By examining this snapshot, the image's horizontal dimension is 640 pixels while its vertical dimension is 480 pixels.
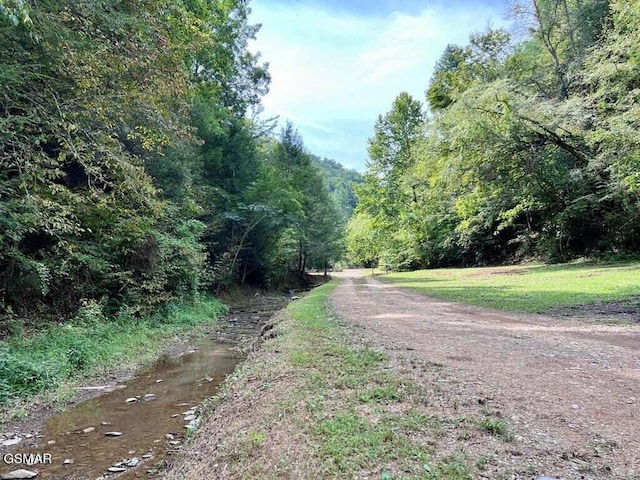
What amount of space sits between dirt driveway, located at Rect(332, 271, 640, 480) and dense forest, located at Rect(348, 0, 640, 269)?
338 inches

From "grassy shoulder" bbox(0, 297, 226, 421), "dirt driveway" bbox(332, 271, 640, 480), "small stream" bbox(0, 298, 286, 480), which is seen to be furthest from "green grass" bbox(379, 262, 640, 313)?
"grassy shoulder" bbox(0, 297, 226, 421)

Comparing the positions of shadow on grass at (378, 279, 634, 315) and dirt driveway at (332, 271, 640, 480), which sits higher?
dirt driveway at (332, 271, 640, 480)

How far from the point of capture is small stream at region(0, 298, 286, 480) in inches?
156

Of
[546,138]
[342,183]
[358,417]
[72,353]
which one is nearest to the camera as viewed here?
[358,417]

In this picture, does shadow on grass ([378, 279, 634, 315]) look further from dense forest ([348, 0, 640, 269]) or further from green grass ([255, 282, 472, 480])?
green grass ([255, 282, 472, 480])

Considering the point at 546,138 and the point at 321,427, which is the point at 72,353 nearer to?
the point at 321,427

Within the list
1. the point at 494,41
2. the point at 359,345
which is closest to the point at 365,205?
the point at 494,41

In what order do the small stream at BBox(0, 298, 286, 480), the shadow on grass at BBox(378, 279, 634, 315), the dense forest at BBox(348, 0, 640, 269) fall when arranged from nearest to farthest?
the small stream at BBox(0, 298, 286, 480) < the shadow on grass at BBox(378, 279, 634, 315) < the dense forest at BBox(348, 0, 640, 269)

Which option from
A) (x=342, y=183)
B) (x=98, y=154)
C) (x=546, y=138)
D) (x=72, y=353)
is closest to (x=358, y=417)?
(x=72, y=353)

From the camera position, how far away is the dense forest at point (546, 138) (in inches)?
564

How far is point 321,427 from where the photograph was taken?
3.40 metres

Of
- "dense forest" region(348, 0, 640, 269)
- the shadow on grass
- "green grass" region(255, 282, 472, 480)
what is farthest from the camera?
"dense forest" region(348, 0, 640, 269)

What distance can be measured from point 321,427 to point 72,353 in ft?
20.1

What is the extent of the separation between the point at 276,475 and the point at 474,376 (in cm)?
282
